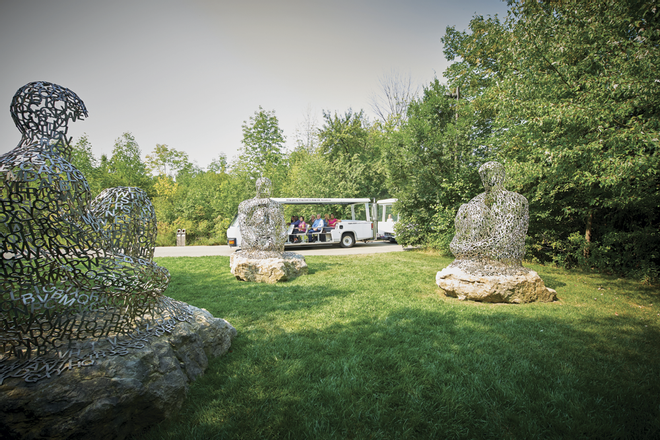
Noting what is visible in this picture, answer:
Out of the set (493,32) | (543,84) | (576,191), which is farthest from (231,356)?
(493,32)

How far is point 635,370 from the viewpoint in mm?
2977

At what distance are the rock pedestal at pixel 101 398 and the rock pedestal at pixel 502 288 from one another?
4.51 meters

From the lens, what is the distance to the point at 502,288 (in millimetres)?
5000

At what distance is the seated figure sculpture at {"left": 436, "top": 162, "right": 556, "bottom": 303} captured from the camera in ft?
16.6

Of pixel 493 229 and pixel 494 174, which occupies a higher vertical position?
pixel 494 174

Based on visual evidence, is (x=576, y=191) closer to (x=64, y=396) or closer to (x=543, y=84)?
(x=543, y=84)

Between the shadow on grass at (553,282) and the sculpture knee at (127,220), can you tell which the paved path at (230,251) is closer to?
the shadow on grass at (553,282)

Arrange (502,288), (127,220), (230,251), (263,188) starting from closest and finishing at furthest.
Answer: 1. (127,220)
2. (502,288)
3. (263,188)
4. (230,251)

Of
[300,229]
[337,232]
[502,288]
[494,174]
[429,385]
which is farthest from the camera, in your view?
[337,232]

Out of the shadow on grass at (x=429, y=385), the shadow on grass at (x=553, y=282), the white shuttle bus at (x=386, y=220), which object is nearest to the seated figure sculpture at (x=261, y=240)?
the shadow on grass at (x=429, y=385)

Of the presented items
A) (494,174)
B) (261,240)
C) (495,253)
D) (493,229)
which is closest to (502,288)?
(495,253)

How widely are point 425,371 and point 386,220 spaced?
1549cm

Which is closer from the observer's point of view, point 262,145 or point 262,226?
point 262,226

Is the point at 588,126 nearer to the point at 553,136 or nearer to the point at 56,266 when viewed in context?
the point at 553,136
